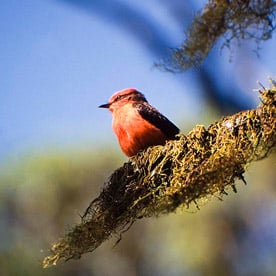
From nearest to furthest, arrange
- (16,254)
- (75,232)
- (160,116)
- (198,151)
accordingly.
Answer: (198,151), (75,232), (160,116), (16,254)

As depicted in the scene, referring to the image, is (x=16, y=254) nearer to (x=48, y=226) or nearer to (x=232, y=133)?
(x=48, y=226)

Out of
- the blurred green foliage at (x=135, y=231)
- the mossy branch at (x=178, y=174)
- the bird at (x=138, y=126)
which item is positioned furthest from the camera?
the blurred green foliage at (x=135, y=231)

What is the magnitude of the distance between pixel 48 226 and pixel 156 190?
675cm

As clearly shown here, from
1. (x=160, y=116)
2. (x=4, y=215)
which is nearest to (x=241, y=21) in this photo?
(x=160, y=116)

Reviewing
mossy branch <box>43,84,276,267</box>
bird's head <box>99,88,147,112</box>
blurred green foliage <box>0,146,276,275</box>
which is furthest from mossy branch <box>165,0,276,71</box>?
blurred green foliage <box>0,146,276,275</box>

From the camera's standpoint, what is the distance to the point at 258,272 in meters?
10.0

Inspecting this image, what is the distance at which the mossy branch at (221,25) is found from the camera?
12.5 feet

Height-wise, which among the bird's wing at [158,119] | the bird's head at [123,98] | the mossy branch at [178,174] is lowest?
the mossy branch at [178,174]

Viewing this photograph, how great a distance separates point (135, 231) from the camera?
10688 millimetres

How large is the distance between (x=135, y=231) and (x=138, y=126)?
5.85m

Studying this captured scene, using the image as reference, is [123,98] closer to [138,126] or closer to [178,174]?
[138,126]

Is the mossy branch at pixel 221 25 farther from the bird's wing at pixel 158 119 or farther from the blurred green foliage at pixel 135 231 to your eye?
the blurred green foliage at pixel 135 231

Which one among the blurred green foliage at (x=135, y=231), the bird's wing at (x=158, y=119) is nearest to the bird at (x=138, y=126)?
the bird's wing at (x=158, y=119)

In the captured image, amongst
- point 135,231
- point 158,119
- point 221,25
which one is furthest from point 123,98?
point 135,231
